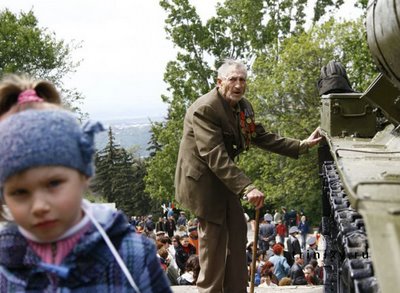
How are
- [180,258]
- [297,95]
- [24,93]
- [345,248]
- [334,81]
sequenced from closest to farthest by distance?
[24,93] → [345,248] → [334,81] → [180,258] → [297,95]

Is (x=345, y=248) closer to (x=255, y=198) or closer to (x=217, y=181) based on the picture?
(x=255, y=198)

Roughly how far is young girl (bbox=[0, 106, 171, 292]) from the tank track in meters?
1.55

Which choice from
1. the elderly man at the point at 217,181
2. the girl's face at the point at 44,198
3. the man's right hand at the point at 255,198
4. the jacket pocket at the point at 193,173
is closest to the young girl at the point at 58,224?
the girl's face at the point at 44,198

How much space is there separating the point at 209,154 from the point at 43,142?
4.18 m

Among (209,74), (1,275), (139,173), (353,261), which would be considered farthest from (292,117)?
(1,275)

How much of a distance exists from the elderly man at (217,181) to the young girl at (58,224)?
4.01m

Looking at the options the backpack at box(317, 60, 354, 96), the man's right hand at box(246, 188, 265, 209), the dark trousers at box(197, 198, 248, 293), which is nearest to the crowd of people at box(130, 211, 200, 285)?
the backpack at box(317, 60, 354, 96)

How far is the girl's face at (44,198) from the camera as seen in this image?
2.30 m

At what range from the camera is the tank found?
265cm

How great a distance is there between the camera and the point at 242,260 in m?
6.87

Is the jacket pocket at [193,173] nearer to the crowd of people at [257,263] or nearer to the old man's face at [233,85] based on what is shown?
the old man's face at [233,85]

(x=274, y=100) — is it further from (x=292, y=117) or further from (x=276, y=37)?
(x=276, y=37)

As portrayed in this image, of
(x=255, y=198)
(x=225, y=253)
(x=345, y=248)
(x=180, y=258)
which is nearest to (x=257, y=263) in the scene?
(x=180, y=258)

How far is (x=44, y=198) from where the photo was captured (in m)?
2.29
